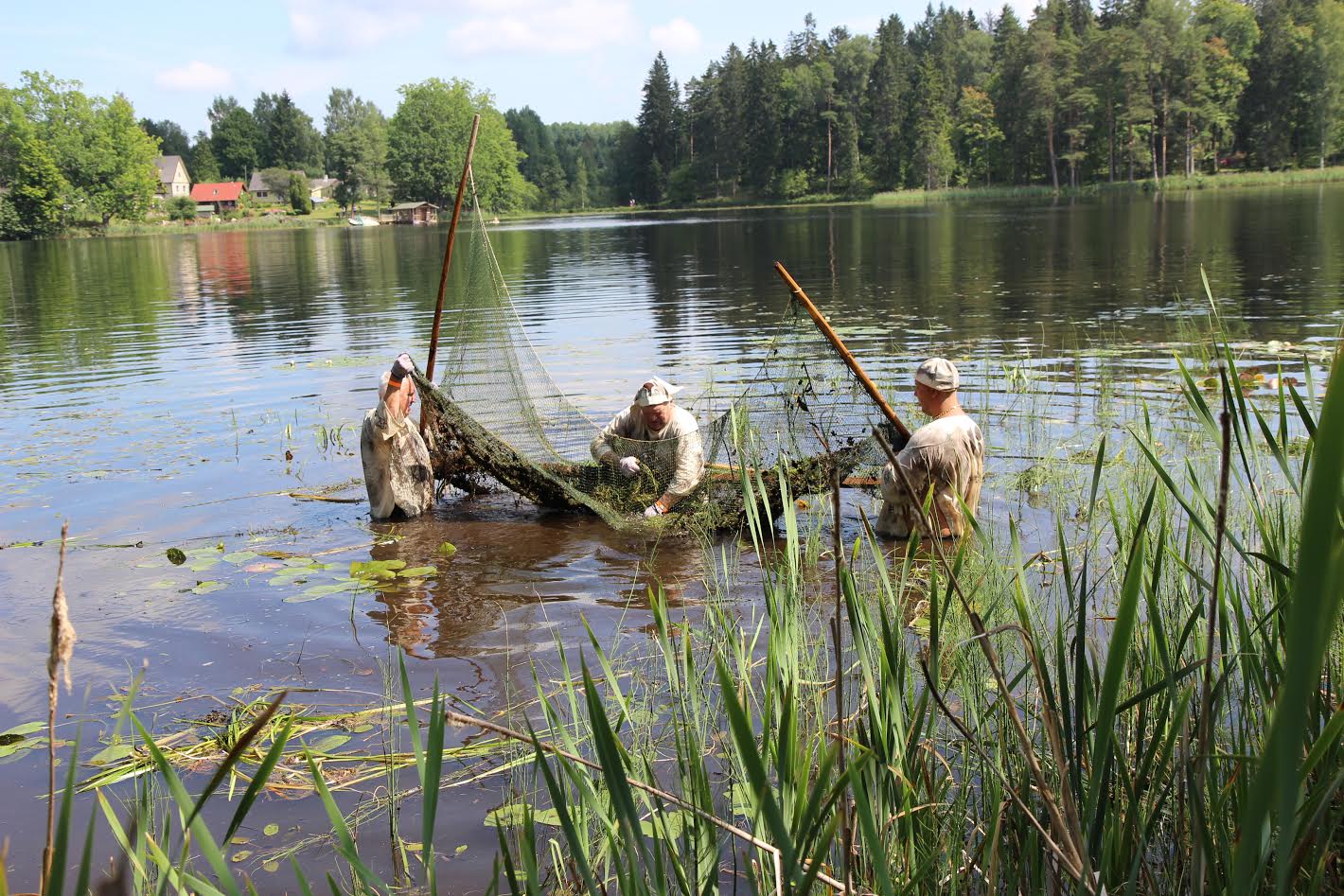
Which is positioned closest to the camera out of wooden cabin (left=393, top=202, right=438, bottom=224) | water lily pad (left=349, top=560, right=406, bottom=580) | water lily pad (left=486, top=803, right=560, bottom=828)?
water lily pad (left=486, top=803, right=560, bottom=828)

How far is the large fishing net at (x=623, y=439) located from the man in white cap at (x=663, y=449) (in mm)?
16

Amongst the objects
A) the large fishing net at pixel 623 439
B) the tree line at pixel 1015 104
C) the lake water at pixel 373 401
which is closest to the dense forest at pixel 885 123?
the tree line at pixel 1015 104

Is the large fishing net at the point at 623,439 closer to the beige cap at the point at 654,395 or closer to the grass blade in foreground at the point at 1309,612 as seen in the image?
the beige cap at the point at 654,395

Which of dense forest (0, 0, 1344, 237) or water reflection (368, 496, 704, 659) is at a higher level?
dense forest (0, 0, 1344, 237)

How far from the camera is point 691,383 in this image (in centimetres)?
1316

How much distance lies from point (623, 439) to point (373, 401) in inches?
259

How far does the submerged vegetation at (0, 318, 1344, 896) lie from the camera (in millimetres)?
1529

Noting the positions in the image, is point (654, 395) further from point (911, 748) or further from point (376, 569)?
point (911, 748)

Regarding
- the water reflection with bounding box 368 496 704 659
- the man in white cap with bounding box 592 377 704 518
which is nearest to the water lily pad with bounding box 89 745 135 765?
the water reflection with bounding box 368 496 704 659

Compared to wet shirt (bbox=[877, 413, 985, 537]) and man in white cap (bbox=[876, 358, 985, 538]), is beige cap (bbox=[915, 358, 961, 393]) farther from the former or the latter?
wet shirt (bbox=[877, 413, 985, 537])

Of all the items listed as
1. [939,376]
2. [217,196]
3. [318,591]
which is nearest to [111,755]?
[318,591]

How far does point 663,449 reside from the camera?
24.8 ft

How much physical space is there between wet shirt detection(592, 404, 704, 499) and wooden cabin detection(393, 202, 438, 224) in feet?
306

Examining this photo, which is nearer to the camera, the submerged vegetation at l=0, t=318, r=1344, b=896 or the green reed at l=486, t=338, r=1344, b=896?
the green reed at l=486, t=338, r=1344, b=896
